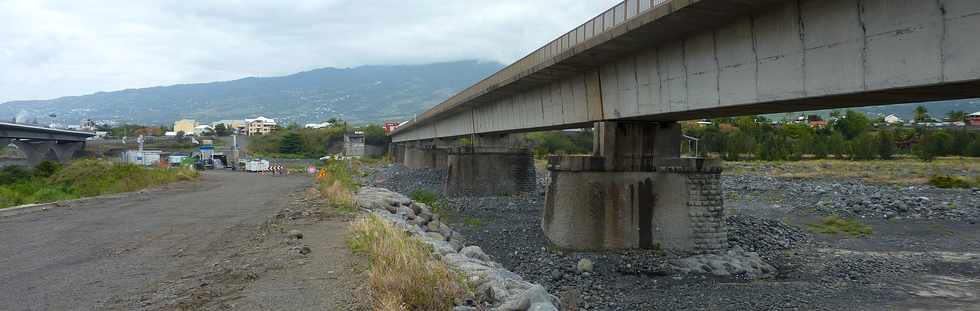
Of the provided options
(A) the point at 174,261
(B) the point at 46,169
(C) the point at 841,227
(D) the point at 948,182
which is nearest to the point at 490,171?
(C) the point at 841,227

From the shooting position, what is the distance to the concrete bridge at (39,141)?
2195 inches

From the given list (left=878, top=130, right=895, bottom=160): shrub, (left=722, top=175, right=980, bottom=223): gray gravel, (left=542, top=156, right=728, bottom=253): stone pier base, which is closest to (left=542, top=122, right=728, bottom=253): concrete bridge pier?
(left=542, top=156, right=728, bottom=253): stone pier base

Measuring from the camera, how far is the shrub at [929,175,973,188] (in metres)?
47.7

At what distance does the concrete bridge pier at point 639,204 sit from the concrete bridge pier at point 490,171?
19.1 m

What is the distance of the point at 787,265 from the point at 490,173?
2252 centimetres

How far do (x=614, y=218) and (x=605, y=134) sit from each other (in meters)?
3.00

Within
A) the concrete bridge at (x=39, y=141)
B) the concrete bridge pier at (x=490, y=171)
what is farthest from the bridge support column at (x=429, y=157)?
the concrete bridge at (x=39, y=141)

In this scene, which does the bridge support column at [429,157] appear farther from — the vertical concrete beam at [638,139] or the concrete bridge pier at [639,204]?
the concrete bridge pier at [639,204]

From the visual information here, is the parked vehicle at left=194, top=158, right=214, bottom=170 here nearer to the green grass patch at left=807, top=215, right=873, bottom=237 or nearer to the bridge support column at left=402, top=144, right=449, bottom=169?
the bridge support column at left=402, top=144, right=449, bottom=169

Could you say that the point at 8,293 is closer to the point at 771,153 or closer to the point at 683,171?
the point at 683,171

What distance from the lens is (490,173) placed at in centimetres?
3888

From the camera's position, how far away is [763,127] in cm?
12062

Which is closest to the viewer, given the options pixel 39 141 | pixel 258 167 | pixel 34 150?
pixel 258 167

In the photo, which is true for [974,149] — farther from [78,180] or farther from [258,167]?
[78,180]
